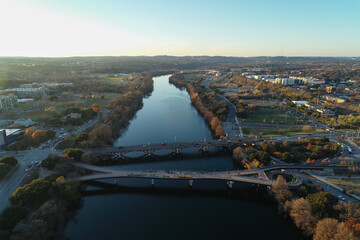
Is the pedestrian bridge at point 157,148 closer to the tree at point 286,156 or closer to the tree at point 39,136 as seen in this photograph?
the tree at point 286,156

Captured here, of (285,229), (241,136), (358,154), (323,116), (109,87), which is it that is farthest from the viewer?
(109,87)

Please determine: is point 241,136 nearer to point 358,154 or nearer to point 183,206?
point 358,154

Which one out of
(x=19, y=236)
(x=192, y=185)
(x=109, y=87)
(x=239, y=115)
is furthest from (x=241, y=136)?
(x=109, y=87)

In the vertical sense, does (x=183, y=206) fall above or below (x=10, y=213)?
below

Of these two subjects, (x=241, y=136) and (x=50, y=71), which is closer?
(x=241, y=136)

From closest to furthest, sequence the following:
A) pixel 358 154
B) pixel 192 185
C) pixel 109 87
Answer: pixel 192 185
pixel 358 154
pixel 109 87

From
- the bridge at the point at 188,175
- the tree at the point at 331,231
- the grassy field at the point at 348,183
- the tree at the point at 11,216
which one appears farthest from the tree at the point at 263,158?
the tree at the point at 11,216

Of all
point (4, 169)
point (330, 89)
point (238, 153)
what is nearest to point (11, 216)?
point (4, 169)
